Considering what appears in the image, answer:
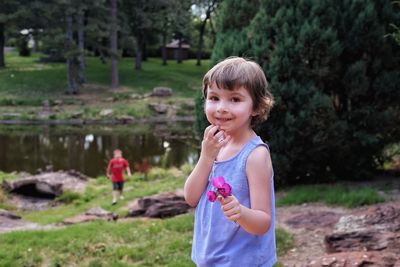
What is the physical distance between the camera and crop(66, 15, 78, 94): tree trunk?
2977 centimetres

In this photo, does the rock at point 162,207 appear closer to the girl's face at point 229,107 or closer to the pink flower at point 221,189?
the girl's face at point 229,107

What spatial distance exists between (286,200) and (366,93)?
221 cm

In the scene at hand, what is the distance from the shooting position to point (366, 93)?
8.42 metres

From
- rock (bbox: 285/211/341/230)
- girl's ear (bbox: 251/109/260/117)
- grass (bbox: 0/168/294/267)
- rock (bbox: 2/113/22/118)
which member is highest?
girl's ear (bbox: 251/109/260/117)

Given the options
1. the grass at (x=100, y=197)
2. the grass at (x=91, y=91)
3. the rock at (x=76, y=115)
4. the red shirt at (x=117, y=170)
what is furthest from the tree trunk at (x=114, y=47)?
the red shirt at (x=117, y=170)

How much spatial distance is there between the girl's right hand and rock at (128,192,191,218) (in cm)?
580

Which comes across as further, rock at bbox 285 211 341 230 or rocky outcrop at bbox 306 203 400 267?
rock at bbox 285 211 341 230

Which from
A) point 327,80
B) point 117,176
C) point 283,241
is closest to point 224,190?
point 283,241

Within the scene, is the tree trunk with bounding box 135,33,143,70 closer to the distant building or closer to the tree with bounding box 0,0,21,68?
the tree with bounding box 0,0,21,68

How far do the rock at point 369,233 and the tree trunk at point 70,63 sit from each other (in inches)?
1010

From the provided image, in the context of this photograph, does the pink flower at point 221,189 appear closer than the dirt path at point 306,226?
Yes

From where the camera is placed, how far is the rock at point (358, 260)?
13.1 ft

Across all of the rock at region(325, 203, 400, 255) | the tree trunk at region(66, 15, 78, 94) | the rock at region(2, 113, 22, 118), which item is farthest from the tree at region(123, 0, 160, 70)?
the rock at region(325, 203, 400, 255)

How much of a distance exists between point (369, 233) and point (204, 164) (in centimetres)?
324
